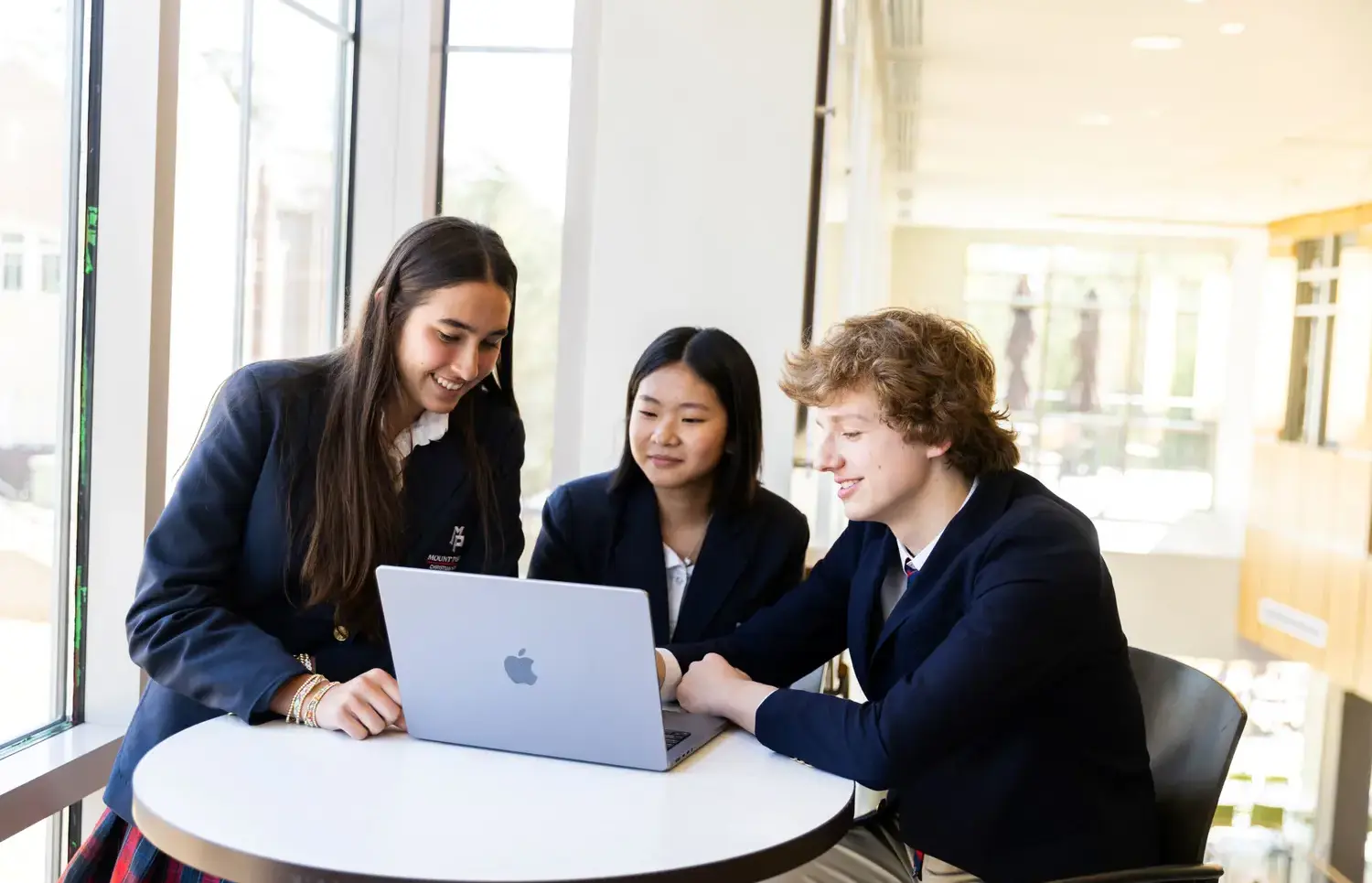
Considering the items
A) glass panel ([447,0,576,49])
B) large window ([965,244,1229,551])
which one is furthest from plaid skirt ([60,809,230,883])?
large window ([965,244,1229,551])

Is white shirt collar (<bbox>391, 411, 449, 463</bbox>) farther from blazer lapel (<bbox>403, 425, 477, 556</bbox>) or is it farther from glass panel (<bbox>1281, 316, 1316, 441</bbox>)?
glass panel (<bbox>1281, 316, 1316, 441</bbox>)

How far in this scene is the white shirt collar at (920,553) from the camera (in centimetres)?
176

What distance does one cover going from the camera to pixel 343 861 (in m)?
1.17

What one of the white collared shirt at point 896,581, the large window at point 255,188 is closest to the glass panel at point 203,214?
the large window at point 255,188

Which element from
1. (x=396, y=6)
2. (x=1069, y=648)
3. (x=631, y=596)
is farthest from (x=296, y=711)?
(x=396, y=6)

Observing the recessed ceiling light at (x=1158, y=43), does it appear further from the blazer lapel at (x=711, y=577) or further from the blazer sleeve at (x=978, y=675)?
the blazer sleeve at (x=978, y=675)

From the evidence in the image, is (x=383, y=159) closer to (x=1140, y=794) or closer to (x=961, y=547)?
(x=961, y=547)

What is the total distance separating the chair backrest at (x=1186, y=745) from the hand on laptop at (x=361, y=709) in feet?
3.57

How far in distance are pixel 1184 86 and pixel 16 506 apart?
18.1 ft

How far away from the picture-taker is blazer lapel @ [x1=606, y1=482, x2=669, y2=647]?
2.45 metres

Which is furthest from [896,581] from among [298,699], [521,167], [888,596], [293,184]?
[521,167]

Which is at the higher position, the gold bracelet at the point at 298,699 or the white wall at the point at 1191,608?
the gold bracelet at the point at 298,699

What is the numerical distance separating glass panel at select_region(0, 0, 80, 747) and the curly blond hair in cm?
136

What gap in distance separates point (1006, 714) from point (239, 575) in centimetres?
114
